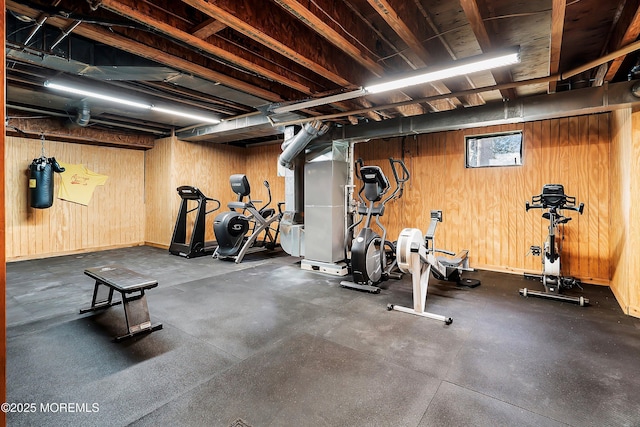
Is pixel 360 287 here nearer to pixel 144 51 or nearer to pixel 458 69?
pixel 458 69

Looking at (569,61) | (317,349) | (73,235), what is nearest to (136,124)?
(73,235)

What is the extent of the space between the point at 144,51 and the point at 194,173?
202 inches

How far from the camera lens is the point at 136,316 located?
9.80 ft

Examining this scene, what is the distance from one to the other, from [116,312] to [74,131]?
16.1ft

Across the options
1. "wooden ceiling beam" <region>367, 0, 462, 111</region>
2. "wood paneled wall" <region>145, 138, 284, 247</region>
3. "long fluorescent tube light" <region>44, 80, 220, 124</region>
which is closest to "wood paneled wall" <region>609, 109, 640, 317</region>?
"wooden ceiling beam" <region>367, 0, 462, 111</region>

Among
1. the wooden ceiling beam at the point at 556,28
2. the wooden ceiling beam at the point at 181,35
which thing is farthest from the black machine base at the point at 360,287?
the wooden ceiling beam at the point at 556,28

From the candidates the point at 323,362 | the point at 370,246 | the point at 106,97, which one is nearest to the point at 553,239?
the point at 370,246

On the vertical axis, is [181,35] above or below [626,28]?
above

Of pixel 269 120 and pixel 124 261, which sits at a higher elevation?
pixel 269 120

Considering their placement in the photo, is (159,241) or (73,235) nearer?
(73,235)

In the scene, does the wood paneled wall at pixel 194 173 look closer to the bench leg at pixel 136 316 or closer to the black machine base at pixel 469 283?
the bench leg at pixel 136 316

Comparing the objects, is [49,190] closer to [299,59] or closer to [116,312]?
[116,312]

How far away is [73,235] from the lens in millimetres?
6984

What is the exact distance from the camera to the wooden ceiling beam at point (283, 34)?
2416 mm
